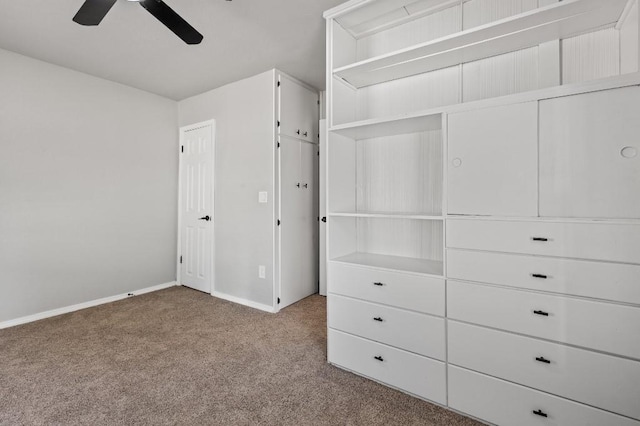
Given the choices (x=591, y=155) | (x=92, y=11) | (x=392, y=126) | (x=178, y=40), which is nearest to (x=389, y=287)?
(x=392, y=126)

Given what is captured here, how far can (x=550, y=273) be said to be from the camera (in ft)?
4.70

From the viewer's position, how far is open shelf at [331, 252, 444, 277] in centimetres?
186

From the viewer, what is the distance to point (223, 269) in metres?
3.61

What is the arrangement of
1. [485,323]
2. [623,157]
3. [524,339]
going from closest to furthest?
[623,157] → [524,339] → [485,323]

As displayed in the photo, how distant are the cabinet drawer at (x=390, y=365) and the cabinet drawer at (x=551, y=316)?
14.5 inches

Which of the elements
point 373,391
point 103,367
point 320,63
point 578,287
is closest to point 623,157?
point 578,287

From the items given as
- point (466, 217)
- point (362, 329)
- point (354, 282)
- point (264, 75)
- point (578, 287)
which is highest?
point (264, 75)

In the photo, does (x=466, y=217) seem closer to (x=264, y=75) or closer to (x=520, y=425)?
(x=520, y=425)

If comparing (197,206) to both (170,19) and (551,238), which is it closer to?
(170,19)

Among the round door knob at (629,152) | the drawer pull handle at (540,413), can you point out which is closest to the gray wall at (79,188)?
the drawer pull handle at (540,413)

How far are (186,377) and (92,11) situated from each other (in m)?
2.24

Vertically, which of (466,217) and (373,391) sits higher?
(466,217)

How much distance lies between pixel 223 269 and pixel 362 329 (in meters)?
2.14

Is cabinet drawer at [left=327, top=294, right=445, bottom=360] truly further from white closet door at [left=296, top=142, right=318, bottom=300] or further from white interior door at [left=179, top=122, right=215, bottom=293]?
white interior door at [left=179, top=122, right=215, bottom=293]
